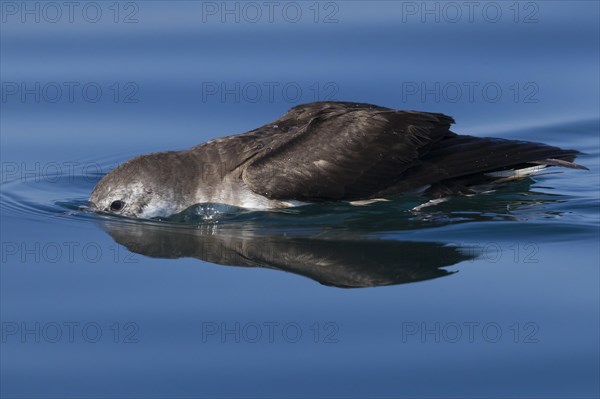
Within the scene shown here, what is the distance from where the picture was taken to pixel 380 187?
35.1 ft

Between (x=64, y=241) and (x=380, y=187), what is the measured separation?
2828 millimetres

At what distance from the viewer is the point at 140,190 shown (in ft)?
35.8

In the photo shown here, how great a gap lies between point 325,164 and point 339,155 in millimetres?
148

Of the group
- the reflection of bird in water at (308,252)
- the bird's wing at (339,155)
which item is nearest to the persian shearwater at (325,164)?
the bird's wing at (339,155)

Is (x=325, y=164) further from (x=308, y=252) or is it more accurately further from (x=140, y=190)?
(x=140, y=190)

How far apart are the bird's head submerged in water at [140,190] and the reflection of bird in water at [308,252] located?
328 millimetres

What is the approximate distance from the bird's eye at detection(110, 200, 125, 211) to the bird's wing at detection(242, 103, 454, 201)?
119 cm

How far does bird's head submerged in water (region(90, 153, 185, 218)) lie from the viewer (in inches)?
429

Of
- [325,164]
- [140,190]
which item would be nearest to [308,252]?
[325,164]

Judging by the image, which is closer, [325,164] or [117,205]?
[325,164]

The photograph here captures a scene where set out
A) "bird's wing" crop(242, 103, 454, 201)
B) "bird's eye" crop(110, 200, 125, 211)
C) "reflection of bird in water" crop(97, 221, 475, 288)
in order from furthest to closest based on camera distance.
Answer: "bird's eye" crop(110, 200, 125, 211) → "bird's wing" crop(242, 103, 454, 201) → "reflection of bird in water" crop(97, 221, 475, 288)

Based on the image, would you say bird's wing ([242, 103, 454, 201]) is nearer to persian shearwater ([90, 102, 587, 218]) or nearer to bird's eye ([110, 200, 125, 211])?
persian shearwater ([90, 102, 587, 218])

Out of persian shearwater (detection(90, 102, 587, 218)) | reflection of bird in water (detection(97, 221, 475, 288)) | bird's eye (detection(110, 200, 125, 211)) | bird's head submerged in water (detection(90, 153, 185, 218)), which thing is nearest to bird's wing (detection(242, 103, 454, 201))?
persian shearwater (detection(90, 102, 587, 218))

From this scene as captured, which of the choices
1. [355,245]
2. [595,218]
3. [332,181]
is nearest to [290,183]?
[332,181]
